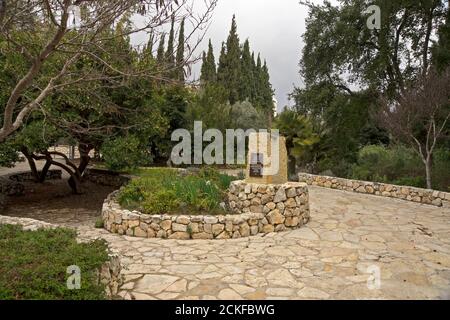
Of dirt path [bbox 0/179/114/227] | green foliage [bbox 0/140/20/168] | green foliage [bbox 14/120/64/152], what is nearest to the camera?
green foliage [bbox 14/120/64/152]

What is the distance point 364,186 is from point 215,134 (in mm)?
10791

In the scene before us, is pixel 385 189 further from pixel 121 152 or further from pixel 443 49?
pixel 121 152

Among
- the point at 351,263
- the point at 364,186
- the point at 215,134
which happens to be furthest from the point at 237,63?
the point at 351,263

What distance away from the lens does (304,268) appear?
5316 mm

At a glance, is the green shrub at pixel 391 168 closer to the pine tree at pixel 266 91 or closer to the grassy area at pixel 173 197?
the grassy area at pixel 173 197

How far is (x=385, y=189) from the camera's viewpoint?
12094 mm

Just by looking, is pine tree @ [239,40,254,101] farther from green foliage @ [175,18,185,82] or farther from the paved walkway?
green foliage @ [175,18,185,82]

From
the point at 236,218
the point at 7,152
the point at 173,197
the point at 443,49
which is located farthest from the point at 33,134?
the point at 443,49

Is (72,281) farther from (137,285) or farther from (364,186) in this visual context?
(364,186)

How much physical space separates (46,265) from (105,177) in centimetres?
1308

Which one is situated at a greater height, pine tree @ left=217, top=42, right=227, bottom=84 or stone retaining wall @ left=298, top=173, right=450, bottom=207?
pine tree @ left=217, top=42, right=227, bottom=84

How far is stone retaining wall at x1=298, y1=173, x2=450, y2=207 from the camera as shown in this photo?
1062cm

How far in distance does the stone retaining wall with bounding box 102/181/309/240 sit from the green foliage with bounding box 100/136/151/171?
7.90ft

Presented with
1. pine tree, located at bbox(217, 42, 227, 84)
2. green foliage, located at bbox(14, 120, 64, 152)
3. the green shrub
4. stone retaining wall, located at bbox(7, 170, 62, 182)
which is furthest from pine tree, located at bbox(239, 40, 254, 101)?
green foliage, located at bbox(14, 120, 64, 152)
